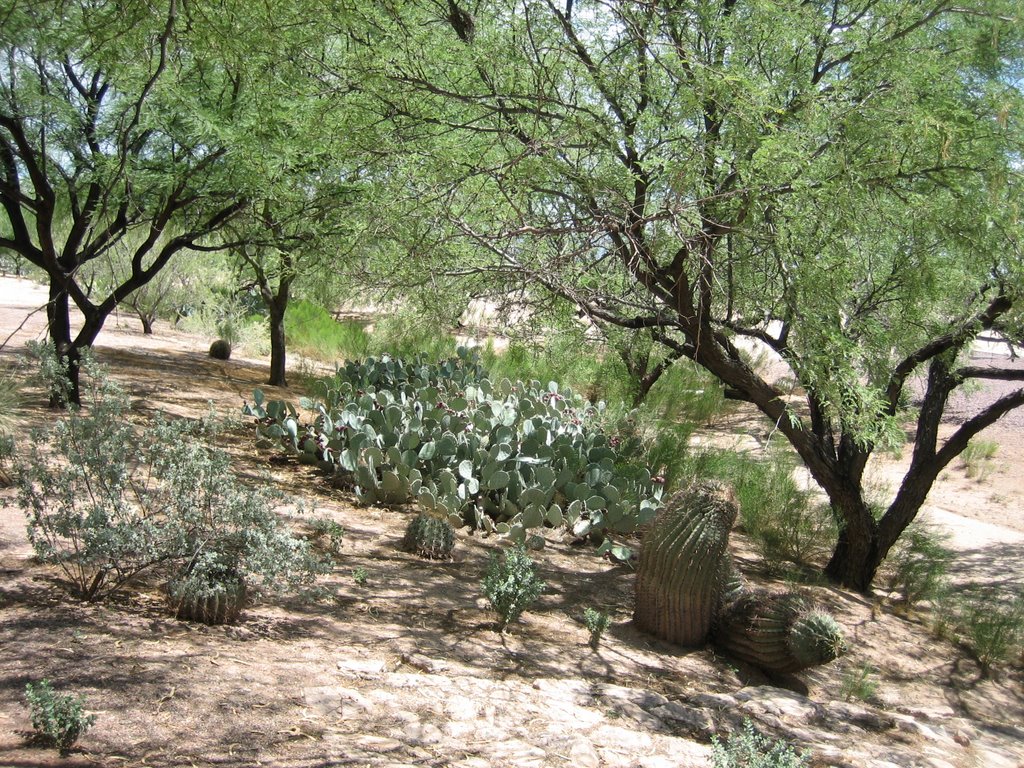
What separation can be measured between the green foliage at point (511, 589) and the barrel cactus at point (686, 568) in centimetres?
75

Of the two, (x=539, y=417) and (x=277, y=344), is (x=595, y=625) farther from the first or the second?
(x=277, y=344)

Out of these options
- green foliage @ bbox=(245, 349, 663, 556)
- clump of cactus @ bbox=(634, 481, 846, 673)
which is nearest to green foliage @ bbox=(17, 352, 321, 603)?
clump of cactus @ bbox=(634, 481, 846, 673)

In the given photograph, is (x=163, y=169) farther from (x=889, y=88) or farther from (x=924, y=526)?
(x=924, y=526)

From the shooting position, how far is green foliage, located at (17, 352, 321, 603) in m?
4.46

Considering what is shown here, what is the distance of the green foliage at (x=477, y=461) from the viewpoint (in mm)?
7457

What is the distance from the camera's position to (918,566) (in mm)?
8477

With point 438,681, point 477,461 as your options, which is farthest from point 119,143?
point 438,681

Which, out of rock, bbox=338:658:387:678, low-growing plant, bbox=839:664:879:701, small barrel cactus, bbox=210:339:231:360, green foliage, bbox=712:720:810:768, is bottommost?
low-growing plant, bbox=839:664:879:701

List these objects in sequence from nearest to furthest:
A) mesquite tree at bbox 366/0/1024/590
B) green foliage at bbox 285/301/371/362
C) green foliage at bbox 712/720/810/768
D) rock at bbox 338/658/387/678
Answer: green foliage at bbox 712/720/810/768 < rock at bbox 338/658/387/678 < mesquite tree at bbox 366/0/1024/590 < green foliage at bbox 285/301/371/362

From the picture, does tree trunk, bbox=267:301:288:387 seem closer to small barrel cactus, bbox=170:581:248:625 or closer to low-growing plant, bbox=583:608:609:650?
low-growing plant, bbox=583:608:609:650

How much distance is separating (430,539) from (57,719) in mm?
3614

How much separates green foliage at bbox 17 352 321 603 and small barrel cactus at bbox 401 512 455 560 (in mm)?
1873

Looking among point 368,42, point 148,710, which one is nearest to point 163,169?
point 368,42

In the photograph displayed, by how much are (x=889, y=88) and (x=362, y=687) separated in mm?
5048
